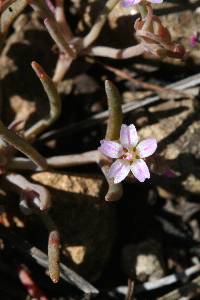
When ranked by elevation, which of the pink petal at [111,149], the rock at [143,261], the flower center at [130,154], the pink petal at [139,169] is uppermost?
the pink petal at [111,149]

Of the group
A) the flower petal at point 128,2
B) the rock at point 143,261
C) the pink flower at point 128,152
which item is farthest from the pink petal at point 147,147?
the rock at point 143,261

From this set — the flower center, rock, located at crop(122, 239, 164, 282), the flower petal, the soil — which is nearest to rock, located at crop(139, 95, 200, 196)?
the soil

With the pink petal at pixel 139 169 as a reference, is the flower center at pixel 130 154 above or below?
above

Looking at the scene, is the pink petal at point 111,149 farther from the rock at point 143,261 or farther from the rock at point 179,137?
the rock at point 143,261

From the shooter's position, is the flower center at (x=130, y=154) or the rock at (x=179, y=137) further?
the rock at (x=179, y=137)

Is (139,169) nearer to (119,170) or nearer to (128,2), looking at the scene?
(119,170)

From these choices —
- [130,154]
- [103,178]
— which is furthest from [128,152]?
[103,178]
